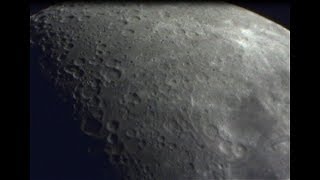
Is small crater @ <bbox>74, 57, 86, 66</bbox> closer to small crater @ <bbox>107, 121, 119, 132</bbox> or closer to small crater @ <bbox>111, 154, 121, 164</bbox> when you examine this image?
small crater @ <bbox>107, 121, 119, 132</bbox>

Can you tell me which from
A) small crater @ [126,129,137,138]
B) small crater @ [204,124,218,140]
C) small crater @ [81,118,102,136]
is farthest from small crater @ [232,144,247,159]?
small crater @ [81,118,102,136]

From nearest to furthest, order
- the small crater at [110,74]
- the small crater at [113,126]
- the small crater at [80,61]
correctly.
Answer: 1. the small crater at [113,126]
2. the small crater at [110,74]
3. the small crater at [80,61]

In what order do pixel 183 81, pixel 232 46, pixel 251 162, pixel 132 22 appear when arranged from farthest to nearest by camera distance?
pixel 132 22, pixel 232 46, pixel 183 81, pixel 251 162

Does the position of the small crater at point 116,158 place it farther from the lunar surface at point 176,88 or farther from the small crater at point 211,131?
the small crater at point 211,131

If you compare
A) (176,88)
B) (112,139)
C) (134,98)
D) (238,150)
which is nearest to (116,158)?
(112,139)

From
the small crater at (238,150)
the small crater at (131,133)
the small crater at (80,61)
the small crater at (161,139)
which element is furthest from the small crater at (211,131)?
the small crater at (80,61)

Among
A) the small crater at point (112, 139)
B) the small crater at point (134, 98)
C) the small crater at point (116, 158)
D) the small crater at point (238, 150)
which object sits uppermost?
the small crater at point (134, 98)

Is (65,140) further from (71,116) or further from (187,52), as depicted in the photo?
(187,52)

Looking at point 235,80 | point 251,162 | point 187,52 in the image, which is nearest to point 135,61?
point 187,52
